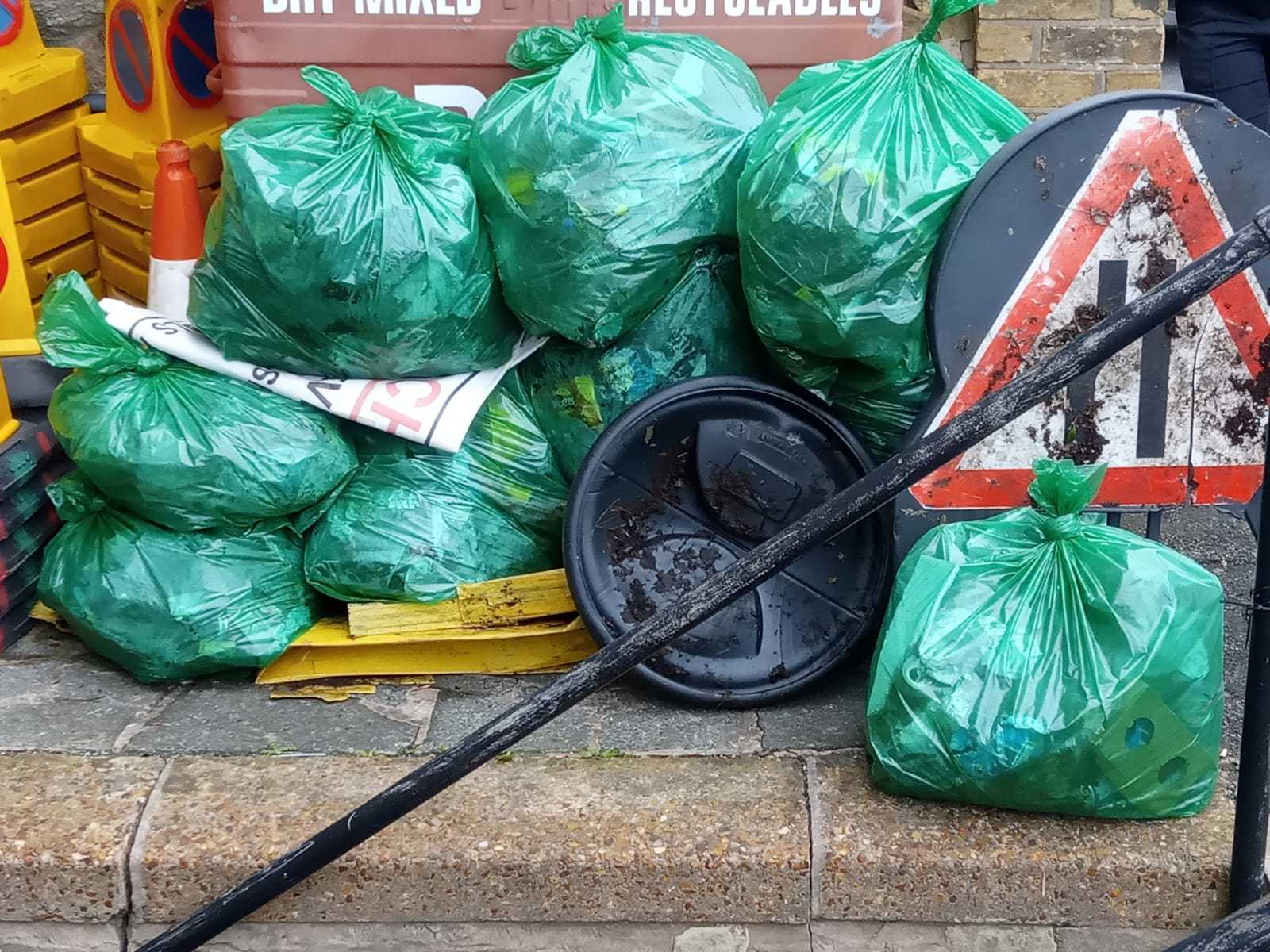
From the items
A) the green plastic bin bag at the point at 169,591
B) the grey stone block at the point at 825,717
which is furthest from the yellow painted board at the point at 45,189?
the grey stone block at the point at 825,717

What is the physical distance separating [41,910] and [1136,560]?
1.69 metres

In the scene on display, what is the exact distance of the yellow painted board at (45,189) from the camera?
10.5ft

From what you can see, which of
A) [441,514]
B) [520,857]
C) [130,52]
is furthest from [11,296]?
[520,857]

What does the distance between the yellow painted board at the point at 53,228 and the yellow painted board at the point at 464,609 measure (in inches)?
57.0

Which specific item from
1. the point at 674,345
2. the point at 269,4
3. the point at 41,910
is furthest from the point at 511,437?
the point at 41,910

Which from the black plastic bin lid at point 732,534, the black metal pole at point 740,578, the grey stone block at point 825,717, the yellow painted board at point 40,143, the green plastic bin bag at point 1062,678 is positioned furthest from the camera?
the yellow painted board at point 40,143

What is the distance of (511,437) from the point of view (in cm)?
250

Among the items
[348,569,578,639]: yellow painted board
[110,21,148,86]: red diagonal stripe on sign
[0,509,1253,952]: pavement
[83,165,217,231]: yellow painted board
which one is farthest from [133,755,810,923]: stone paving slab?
[110,21,148,86]: red diagonal stripe on sign

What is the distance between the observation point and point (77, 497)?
243 cm

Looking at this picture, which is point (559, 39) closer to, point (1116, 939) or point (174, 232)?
point (174, 232)

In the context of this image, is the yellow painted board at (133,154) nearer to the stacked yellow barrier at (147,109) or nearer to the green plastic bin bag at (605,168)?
the stacked yellow barrier at (147,109)

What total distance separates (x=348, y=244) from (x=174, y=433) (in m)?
0.45

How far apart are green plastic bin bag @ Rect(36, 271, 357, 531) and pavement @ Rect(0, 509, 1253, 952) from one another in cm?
45

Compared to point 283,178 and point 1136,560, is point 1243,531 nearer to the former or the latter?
point 1136,560
